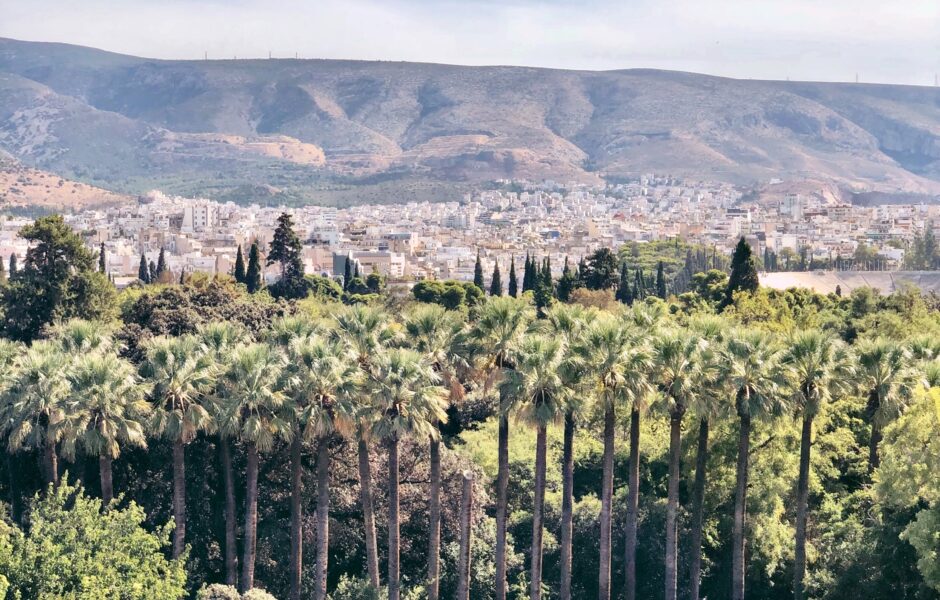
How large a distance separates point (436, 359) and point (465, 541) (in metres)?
3.56

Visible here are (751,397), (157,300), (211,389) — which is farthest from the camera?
(157,300)

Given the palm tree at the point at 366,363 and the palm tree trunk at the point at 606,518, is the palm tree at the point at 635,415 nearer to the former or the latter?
the palm tree trunk at the point at 606,518

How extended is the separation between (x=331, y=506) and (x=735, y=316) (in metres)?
19.2

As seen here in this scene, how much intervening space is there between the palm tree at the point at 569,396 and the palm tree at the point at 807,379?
3.88 metres

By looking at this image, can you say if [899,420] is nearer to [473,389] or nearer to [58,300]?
[473,389]

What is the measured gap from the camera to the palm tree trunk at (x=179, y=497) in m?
25.1

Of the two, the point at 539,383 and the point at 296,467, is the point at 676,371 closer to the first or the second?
the point at 539,383

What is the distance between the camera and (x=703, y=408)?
2389cm

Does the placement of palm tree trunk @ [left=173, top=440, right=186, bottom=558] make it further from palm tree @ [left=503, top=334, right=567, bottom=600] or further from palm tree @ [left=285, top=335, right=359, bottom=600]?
palm tree @ [left=503, top=334, right=567, bottom=600]

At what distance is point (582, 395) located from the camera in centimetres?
2405

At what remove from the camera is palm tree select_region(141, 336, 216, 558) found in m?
24.7

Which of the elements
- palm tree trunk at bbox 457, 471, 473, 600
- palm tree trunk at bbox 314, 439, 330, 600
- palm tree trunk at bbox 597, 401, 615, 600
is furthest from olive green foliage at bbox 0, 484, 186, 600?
palm tree trunk at bbox 597, 401, 615, 600

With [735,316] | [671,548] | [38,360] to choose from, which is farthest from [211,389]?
[735,316]

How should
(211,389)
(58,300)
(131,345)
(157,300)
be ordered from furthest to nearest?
(58,300), (157,300), (131,345), (211,389)
